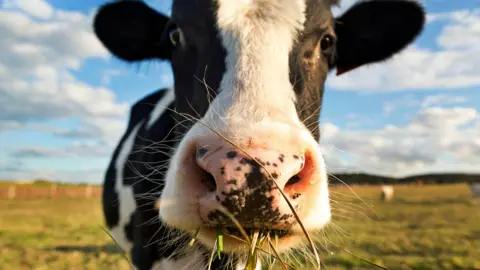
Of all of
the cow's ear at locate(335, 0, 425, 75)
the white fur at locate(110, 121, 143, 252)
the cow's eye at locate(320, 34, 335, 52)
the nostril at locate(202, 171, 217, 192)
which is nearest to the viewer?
the nostril at locate(202, 171, 217, 192)

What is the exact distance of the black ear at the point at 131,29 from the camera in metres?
4.29

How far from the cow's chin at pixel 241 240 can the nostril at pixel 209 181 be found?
0.75 feet

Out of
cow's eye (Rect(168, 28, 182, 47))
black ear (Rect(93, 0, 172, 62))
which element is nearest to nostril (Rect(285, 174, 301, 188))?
cow's eye (Rect(168, 28, 182, 47))

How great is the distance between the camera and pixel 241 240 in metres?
2.06

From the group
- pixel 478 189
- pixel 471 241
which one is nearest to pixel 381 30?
pixel 471 241

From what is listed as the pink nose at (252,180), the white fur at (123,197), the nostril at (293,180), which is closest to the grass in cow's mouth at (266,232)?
the pink nose at (252,180)

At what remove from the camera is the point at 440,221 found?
49.2ft

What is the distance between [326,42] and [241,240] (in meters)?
1.71

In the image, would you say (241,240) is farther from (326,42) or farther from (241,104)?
(326,42)

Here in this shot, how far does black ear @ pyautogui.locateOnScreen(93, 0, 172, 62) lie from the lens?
429 centimetres

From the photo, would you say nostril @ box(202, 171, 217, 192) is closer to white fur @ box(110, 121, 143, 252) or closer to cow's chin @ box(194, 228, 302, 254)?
cow's chin @ box(194, 228, 302, 254)

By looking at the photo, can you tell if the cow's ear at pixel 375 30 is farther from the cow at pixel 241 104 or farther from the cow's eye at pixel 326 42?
the cow's eye at pixel 326 42

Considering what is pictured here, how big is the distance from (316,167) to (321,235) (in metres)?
0.68

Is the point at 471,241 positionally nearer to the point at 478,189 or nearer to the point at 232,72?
the point at 232,72
